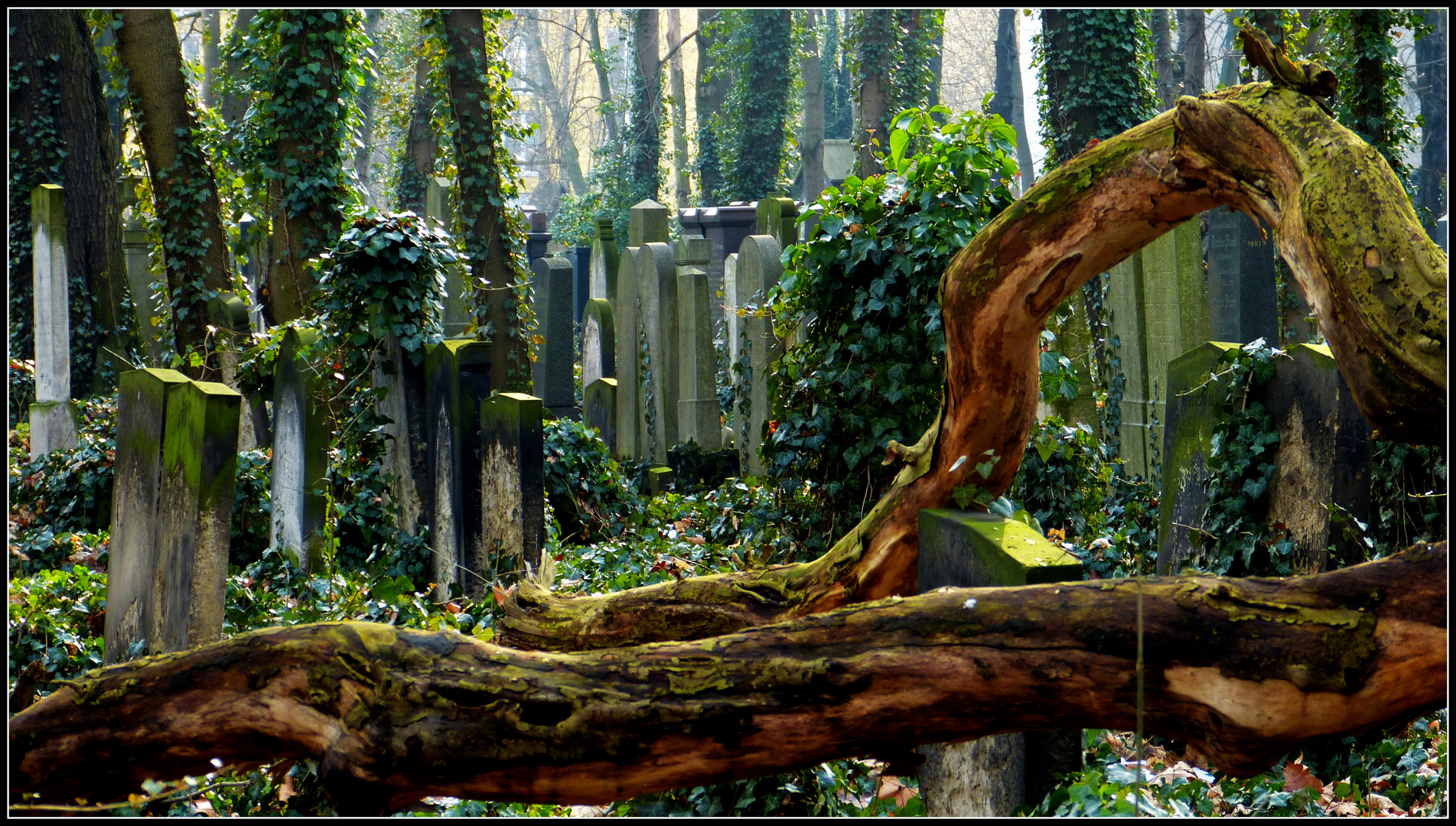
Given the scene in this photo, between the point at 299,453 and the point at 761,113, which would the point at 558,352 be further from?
the point at 761,113

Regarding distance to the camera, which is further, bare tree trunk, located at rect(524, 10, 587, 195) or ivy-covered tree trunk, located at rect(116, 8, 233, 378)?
bare tree trunk, located at rect(524, 10, 587, 195)

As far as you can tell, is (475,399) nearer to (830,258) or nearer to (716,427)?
(830,258)

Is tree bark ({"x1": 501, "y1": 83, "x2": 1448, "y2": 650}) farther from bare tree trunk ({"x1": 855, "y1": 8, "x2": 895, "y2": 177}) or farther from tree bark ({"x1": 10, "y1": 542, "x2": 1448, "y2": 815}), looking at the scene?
bare tree trunk ({"x1": 855, "y1": 8, "x2": 895, "y2": 177})

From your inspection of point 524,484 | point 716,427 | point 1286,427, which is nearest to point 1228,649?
point 1286,427

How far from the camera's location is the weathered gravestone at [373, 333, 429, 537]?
19.7ft

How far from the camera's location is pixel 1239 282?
941cm

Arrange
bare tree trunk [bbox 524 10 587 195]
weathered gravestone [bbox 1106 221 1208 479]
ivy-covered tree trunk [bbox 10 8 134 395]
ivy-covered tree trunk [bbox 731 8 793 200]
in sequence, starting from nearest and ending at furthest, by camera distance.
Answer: weathered gravestone [bbox 1106 221 1208 479] < ivy-covered tree trunk [bbox 10 8 134 395] < ivy-covered tree trunk [bbox 731 8 793 200] < bare tree trunk [bbox 524 10 587 195]

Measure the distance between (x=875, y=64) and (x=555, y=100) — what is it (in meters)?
33.2

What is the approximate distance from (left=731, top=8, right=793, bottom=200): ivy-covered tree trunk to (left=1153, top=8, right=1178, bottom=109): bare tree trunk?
6824 mm

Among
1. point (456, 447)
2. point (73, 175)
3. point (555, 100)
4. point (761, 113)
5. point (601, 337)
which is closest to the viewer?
point (456, 447)

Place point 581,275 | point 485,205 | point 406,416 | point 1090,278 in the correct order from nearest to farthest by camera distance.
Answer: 1. point 1090,278
2. point 406,416
3. point 485,205
4. point 581,275

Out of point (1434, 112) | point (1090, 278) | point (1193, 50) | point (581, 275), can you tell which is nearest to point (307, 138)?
point (1090, 278)

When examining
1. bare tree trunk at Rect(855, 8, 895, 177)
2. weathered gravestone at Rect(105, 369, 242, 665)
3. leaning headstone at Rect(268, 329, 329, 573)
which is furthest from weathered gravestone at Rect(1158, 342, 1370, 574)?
bare tree trunk at Rect(855, 8, 895, 177)

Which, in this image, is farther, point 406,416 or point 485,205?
point 485,205
